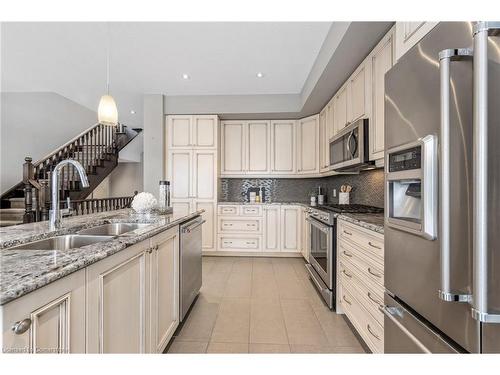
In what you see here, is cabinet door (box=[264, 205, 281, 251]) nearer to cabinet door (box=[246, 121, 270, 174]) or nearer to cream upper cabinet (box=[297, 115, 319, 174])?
cabinet door (box=[246, 121, 270, 174])

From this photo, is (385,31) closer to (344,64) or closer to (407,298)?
(344,64)

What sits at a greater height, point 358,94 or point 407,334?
point 358,94

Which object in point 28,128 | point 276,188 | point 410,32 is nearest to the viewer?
point 410,32

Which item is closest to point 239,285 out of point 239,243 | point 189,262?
point 189,262

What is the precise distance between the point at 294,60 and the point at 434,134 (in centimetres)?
275

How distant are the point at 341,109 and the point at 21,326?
3.45m

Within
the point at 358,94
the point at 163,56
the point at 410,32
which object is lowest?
the point at 410,32

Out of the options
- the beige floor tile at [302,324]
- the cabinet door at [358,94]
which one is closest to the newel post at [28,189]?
the beige floor tile at [302,324]

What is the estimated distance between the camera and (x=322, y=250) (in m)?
2.83

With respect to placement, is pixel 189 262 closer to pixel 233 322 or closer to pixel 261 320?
pixel 233 322

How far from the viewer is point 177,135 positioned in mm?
4578

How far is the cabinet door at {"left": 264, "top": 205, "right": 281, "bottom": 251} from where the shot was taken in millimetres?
4586

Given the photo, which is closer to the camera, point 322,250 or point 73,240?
point 73,240

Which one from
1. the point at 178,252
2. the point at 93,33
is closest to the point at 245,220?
the point at 178,252
